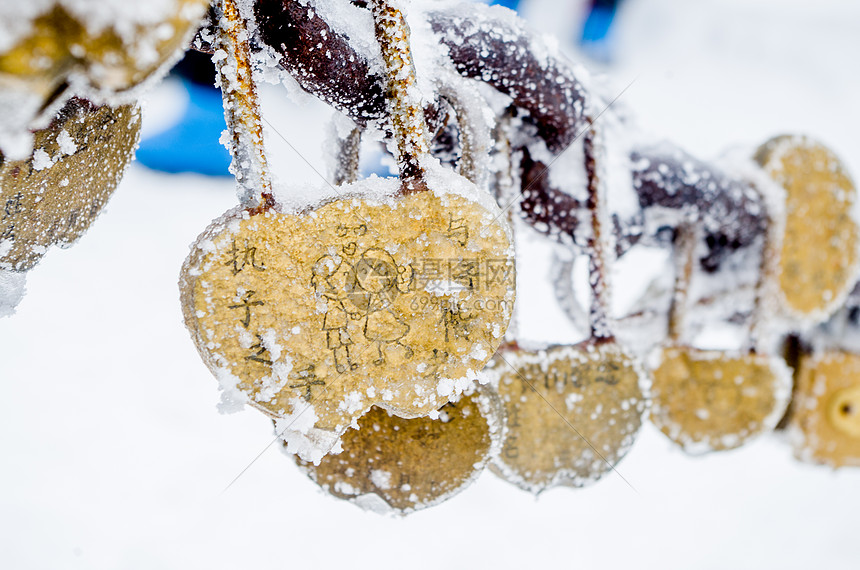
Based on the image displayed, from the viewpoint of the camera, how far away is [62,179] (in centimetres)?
30

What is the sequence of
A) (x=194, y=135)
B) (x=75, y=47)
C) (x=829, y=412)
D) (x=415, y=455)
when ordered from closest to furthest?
(x=75, y=47), (x=415, y=455), (x=829, y=412), (x=194, y=135)

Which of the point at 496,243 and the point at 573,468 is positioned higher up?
the point at 496,243

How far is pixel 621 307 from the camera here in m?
1.60

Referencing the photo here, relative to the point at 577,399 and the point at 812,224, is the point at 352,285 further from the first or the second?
the point at 812,224

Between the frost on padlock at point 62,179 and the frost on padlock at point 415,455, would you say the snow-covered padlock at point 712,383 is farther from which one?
the frost on padlock at point 62,179

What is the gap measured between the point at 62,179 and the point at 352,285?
18 centimetres

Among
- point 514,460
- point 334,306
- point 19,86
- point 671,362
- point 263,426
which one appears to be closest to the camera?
point 19,86

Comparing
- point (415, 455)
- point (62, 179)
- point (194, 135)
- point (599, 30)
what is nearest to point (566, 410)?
point (415, 455)

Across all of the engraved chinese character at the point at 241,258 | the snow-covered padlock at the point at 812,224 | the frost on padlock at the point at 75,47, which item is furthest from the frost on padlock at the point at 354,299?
the snow-covered padlock at the point at 812,224

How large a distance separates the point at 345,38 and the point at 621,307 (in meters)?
1.44

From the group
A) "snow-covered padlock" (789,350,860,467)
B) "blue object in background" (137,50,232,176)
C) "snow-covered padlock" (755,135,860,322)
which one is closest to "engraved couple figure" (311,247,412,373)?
"snow-covered padlock" (755,135,860,322)

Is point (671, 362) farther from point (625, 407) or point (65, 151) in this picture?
point (65, 151)

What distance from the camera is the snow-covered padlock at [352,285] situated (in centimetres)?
28

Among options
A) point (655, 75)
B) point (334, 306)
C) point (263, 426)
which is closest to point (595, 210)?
point (334, 306)
